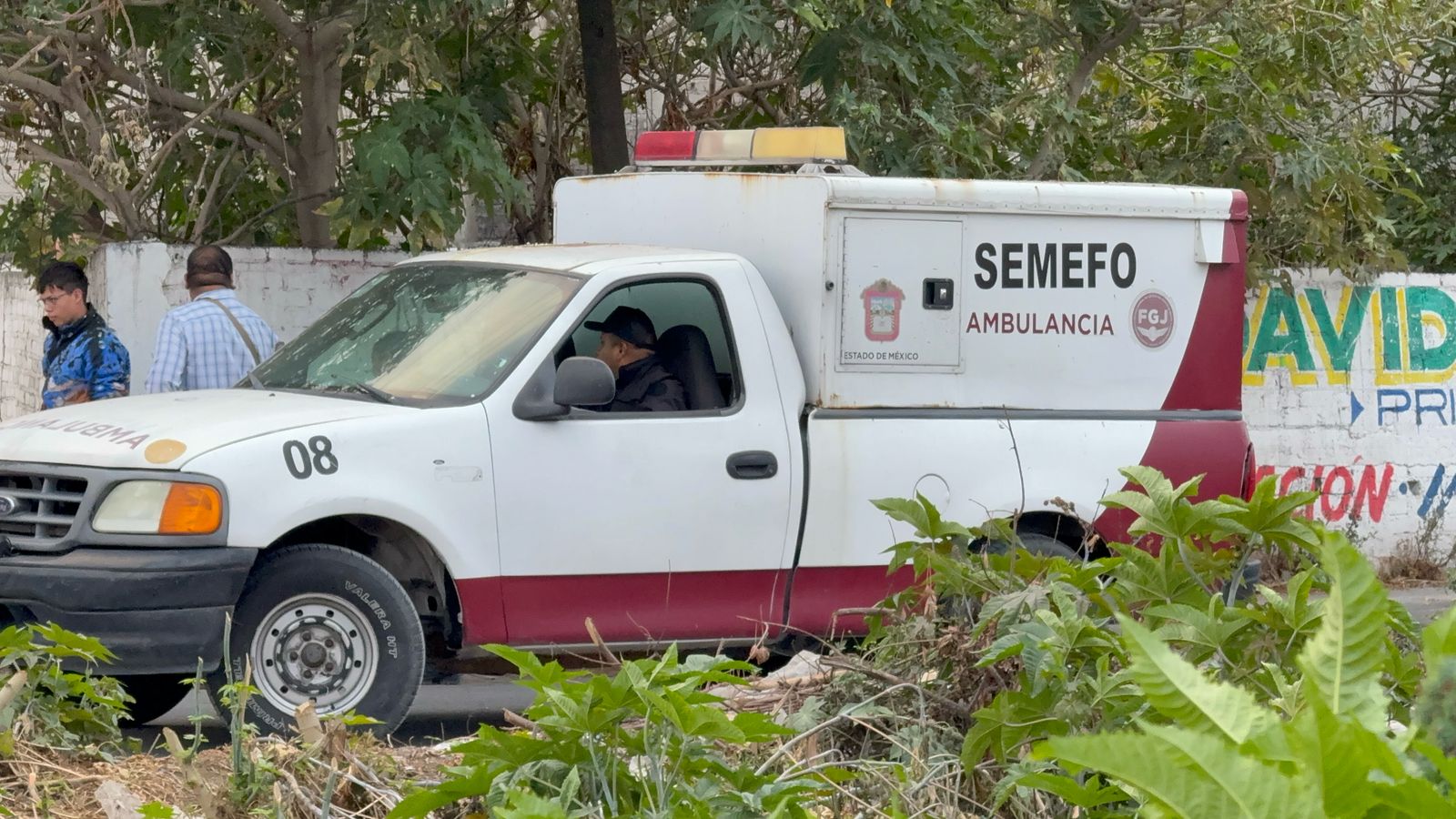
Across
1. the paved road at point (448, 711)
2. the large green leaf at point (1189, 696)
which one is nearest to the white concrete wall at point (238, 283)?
the paved road at point (448, 711)

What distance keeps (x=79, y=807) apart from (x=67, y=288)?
4.84m

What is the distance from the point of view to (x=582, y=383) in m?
5.96

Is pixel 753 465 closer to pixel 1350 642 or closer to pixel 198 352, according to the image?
pixel 198 352

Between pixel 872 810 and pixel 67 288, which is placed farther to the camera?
pixel 67 288

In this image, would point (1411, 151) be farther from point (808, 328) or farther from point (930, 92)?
point (808, 328)

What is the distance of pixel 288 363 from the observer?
21.8 ft

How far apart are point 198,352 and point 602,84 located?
3655mm

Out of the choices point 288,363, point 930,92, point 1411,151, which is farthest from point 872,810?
point 1411,151

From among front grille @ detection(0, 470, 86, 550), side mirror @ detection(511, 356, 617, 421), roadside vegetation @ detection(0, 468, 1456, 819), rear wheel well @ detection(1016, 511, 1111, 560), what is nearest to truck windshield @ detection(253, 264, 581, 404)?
side mirror @ detection(511, 356, 617, 421)

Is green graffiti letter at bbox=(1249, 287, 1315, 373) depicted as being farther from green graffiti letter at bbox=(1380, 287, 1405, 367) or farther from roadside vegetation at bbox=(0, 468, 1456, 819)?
roadside vegetation at bbox=(0, 468, 1456, 819)

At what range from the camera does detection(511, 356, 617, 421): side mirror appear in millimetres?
5965

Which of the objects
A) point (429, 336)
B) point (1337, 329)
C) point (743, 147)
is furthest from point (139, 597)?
point (1337, 329)

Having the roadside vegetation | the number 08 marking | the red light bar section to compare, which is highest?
the red light bar section

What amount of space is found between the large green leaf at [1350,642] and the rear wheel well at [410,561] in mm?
4198
